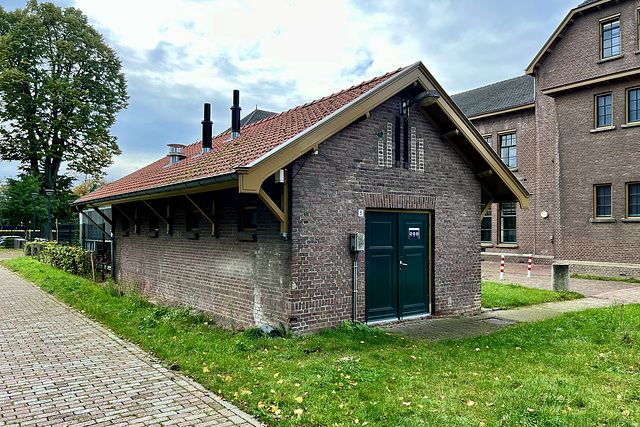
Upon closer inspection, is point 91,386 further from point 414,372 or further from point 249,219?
point 249,219

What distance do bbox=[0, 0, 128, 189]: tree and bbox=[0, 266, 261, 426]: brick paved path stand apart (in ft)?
103

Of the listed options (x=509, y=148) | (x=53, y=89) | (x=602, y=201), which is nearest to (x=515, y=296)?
(x=602, y=201)

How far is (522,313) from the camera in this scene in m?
10.2

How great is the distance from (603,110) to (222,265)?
18525mm

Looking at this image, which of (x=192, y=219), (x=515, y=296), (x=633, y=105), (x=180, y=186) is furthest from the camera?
(x=633, y=105)

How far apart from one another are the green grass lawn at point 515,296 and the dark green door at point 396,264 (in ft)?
9.28

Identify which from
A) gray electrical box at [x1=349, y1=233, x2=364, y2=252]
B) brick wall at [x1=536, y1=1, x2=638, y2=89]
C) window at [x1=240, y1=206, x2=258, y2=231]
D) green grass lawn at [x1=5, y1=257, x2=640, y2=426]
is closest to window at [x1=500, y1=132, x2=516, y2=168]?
brick wall at [x1=536, y1=1, x2=638, y2=89]

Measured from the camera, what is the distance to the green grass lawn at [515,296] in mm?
11297

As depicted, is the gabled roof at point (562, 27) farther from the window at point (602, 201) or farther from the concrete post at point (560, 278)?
the concrete post at point (560, 278)

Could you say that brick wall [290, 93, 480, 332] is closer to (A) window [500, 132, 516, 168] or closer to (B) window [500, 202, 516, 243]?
(B) window [500, 202, 516, 243]

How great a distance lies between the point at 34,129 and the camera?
34406 millimetres

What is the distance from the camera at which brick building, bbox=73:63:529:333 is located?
736 cm

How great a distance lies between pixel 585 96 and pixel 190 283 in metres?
19.0


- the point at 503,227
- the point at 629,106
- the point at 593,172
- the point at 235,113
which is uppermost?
the point at 629,106
